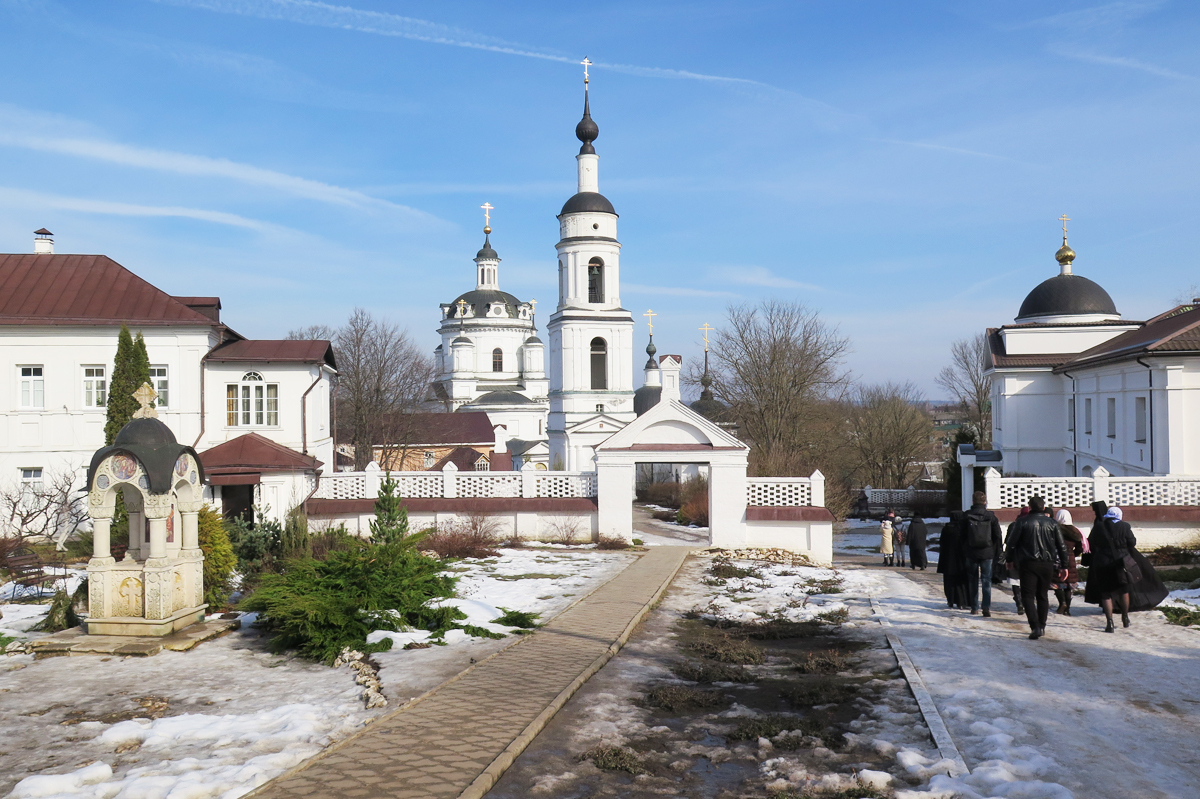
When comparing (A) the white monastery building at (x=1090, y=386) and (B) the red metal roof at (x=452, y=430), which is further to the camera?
(B) the red metal roof at (x=452, y=430)

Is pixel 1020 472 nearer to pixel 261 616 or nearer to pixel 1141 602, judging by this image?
pixel 1141 602

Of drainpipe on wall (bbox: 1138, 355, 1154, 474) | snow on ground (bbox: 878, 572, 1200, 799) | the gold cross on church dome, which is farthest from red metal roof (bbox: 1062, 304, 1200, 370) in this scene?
the gold cross on church dome

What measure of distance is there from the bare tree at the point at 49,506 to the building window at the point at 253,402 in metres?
3.92

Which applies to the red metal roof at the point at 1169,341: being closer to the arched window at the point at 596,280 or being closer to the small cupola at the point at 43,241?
the arched window at the point at 596,280

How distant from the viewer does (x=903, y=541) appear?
20656 mm

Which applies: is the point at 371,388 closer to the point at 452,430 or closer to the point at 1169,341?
the point at 452,430

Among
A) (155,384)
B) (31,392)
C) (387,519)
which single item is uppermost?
(155,384)

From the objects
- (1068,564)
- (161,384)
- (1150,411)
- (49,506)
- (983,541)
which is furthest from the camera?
(1150,411)

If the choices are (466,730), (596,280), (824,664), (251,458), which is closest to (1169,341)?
(824,664)

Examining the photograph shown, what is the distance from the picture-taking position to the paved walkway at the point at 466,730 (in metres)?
5.46

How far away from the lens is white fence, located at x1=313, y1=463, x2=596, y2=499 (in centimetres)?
2016

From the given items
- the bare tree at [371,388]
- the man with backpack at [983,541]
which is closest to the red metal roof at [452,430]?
the bare tree at [371,388]

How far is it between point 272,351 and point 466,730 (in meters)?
17.1

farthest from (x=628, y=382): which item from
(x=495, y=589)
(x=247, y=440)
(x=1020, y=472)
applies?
(x=495, y=589)
